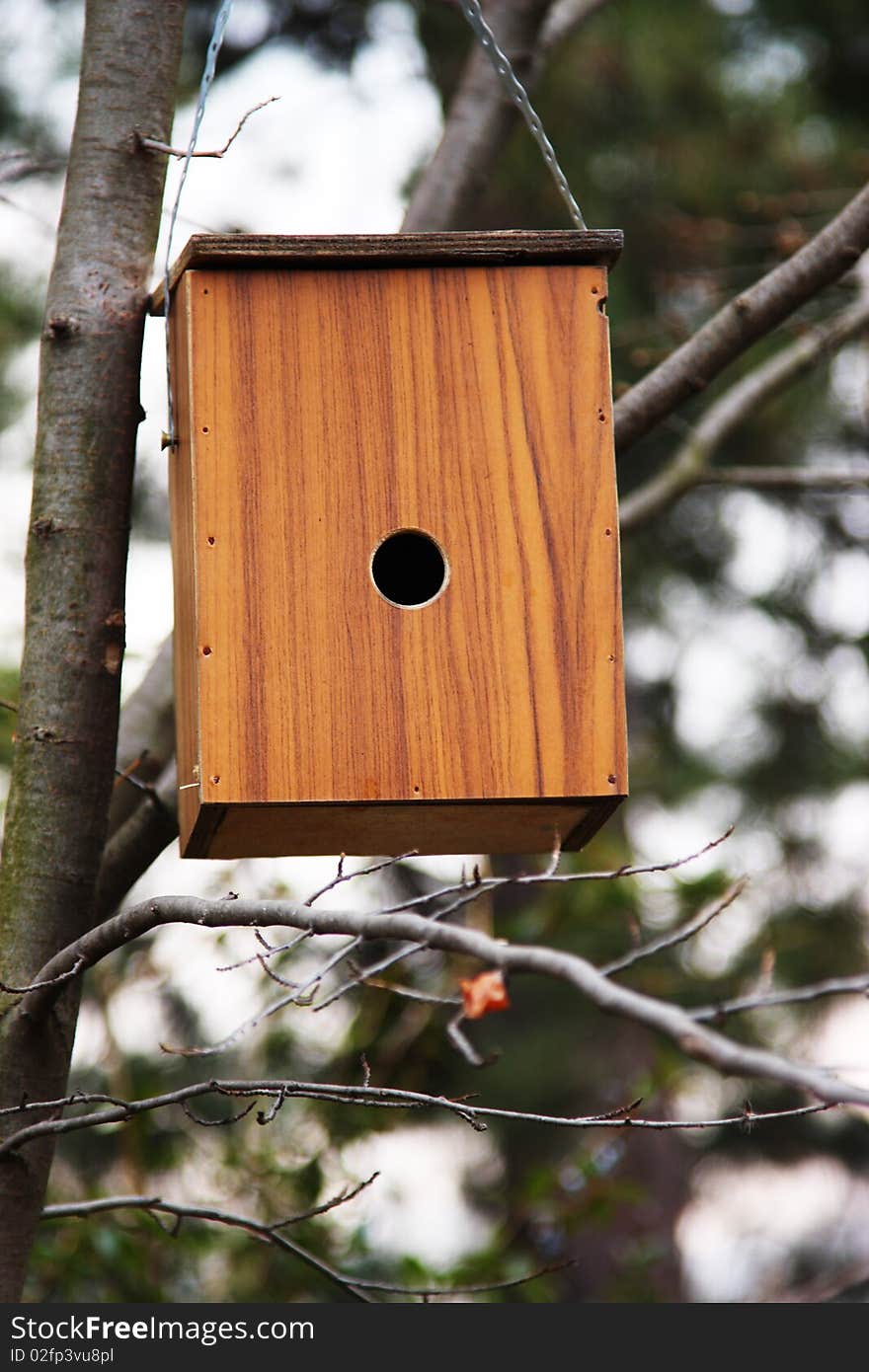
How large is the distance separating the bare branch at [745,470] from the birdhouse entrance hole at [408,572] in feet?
2.54

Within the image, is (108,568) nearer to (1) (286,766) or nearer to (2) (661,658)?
(1) (286,766)

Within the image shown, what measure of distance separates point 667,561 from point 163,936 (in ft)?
10.8

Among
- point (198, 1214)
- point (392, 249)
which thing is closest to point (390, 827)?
point (198, 1214)

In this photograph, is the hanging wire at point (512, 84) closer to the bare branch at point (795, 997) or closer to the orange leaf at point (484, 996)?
the orange leaf at point (484, 996)

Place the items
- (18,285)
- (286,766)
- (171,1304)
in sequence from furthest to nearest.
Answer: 1. (18,285)
2. (171,1304)
3. (286,766)

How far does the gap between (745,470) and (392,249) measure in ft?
4.66

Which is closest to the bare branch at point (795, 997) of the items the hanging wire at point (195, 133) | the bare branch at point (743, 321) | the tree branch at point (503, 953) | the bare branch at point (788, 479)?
the tree branch at point (503, 953)

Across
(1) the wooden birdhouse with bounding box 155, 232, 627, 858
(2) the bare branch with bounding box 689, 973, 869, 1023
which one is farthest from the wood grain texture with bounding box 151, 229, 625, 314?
(2) the bare branch with bounding box 689, 973, 869, 1023

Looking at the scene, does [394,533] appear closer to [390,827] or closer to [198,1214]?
[390,827]

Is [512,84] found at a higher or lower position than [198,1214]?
higher

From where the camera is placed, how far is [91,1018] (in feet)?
16.1

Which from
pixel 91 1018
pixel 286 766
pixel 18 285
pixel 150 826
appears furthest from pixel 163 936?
pixel 18 285

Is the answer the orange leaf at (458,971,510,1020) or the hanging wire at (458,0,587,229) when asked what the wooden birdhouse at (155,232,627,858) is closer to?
the hanging wire at (458,0,587,229)

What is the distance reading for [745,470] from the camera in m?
3.19
